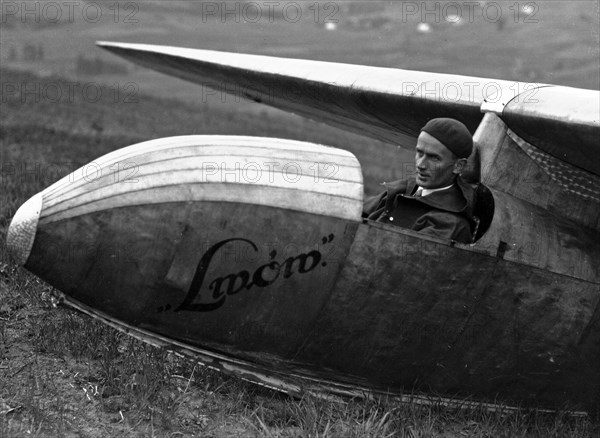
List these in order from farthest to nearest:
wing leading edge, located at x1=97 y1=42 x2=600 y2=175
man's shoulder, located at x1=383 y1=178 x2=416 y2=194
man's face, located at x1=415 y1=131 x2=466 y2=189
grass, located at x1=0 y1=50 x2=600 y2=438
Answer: man's shoulder, located at x1=383 y1=178 x2=416 y2=194
man's face, located at x1=415 y1=131 x2=466 y2=189
wing leading edge, located at x1=97 y1=42 x2=600 y2=175
grass, located at x1=0 y1=50 x2=600 y2=438

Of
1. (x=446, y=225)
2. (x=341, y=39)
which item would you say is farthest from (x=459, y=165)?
Result: (x=341, y=39)

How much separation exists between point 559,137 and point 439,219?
0.95 m

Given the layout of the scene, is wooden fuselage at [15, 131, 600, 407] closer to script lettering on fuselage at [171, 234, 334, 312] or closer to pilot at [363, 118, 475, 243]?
script lettering on fuselage at [171, 234, 334, 312]

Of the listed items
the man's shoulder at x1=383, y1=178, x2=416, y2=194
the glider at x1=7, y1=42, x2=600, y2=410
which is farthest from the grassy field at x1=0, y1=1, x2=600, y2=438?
the man's shoulder at x1=383, y1=178, x2=416, y2=194

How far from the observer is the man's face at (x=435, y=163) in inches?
216

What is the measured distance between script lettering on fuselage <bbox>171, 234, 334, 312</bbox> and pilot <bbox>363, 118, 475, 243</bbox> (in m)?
0.93

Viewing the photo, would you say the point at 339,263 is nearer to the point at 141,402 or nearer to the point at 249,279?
the point at 249,279

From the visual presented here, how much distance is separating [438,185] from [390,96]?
228 cm

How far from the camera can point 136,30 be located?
90188mm

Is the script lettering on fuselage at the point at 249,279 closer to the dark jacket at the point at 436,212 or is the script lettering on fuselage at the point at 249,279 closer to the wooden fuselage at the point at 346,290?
the wooden fuselage at the point at 346,290

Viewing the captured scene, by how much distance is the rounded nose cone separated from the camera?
14.3ft

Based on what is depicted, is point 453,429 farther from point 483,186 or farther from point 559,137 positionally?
point 559,137

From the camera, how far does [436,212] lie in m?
5.32

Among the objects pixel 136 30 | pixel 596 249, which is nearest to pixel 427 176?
pixel 596 249
